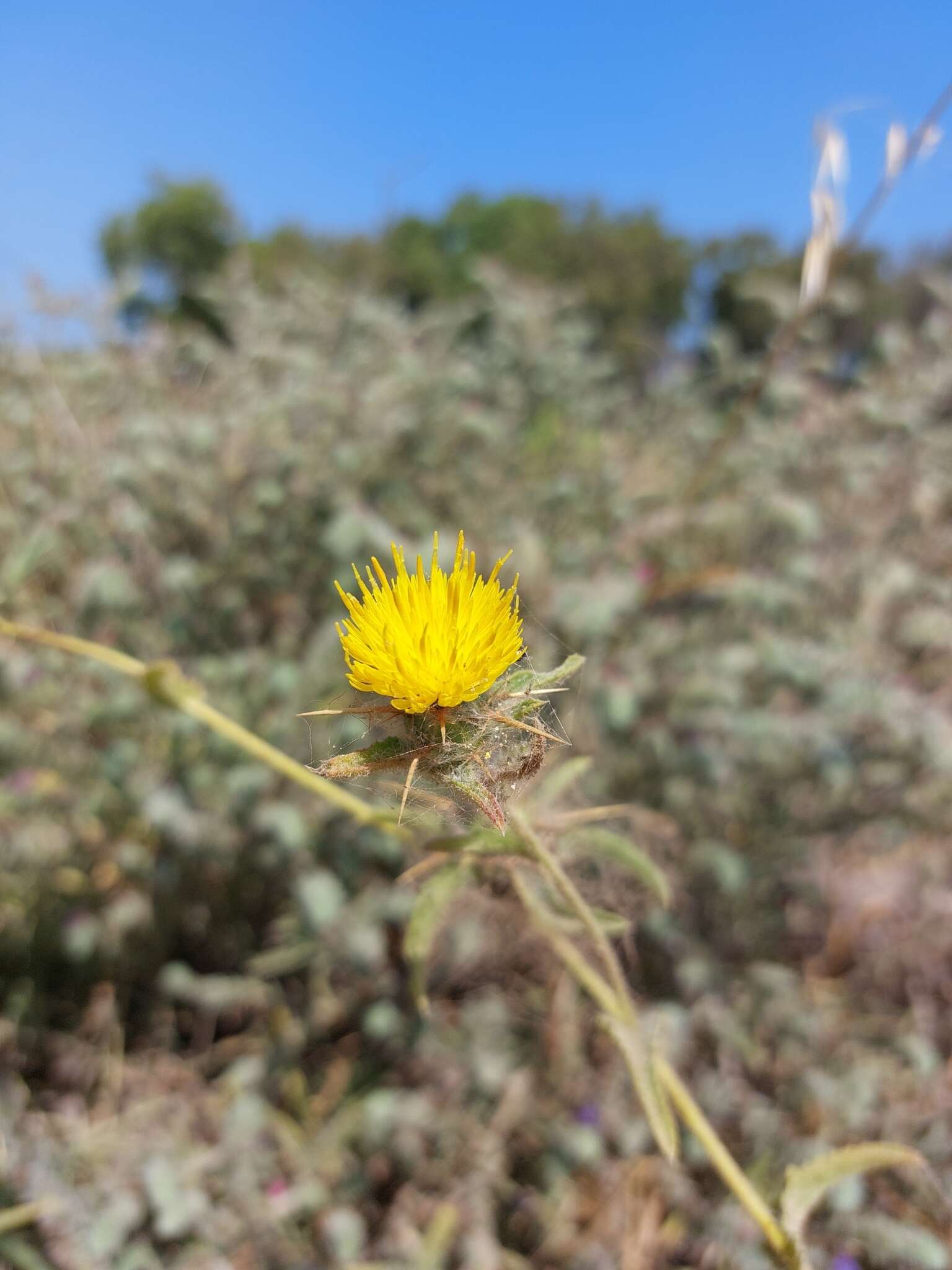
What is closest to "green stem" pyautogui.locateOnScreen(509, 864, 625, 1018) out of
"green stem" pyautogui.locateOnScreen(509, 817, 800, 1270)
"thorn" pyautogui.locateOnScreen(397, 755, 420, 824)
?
"green stem" pyautogui.locateOnScreen(509, 817, 800, 1270)

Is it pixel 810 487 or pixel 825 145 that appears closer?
pixel 825 145

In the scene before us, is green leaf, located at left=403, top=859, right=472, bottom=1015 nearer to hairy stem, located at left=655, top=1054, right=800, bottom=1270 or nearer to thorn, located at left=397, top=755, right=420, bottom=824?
thorn, located at left=397, top=755, right=420, bottom=824

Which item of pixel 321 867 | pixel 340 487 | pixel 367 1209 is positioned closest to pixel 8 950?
pixel 321 867

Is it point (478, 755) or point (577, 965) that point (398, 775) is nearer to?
point (478, 755)

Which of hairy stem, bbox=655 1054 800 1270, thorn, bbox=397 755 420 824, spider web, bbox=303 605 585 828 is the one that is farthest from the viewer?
hairy stem, bbox=655 1054 800 1270

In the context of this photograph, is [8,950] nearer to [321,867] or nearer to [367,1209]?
[321,867]

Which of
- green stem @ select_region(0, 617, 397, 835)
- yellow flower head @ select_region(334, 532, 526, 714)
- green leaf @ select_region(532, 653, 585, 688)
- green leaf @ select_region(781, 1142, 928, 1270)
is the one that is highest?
green stem @ select_region(0, 617, 397, 835)
